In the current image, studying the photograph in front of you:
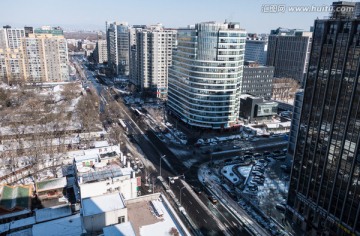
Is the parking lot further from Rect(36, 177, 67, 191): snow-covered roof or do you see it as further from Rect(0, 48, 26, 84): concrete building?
Rect(0, 48, 26, 84): concrete building

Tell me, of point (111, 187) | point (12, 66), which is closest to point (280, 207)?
point (111, 187)

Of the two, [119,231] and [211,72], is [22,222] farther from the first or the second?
[211,72]

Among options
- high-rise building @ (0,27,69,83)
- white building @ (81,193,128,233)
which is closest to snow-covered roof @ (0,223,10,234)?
white building @ (81,193,128,233)

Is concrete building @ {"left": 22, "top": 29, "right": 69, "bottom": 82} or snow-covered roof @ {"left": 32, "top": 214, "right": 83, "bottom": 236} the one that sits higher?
concrete building @ {"left": 22, "top": 29, "right": 69, "bottom": 82}

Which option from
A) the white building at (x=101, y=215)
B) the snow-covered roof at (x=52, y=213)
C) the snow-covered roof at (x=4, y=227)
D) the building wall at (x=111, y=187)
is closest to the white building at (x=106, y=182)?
the building wall at (x=111, y=187)

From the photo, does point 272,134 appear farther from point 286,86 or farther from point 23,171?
point 23,171

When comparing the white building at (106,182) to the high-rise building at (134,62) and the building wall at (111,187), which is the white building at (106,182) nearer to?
the building wall at (111,187)

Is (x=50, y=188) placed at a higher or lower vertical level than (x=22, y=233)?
lower
